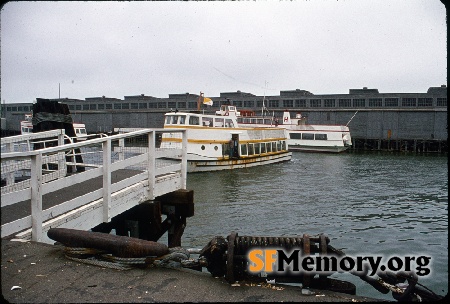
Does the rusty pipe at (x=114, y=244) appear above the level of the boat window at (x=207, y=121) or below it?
below

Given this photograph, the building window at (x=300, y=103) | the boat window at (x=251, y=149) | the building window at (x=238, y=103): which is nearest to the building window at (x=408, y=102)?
the building window at (x=300, y=103)

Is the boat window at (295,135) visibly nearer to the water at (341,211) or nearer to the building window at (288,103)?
the building window at (288,103)

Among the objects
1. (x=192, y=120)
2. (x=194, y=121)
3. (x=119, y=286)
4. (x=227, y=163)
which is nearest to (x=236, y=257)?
(x=119, y=286)

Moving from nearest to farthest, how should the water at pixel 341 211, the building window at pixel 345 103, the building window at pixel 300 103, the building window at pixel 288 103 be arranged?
the water at pixel 341 211 → the building window at pixel 345 103 → the building window at pixel 300 103 → the building window at pixel 288 103

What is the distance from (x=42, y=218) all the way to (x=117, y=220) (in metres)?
3.45

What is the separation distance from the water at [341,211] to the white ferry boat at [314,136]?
69.0ft

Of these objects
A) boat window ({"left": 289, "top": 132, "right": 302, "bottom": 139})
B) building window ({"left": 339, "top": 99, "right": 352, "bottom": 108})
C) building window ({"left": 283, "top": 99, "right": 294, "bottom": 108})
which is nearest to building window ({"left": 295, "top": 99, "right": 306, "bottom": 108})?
building window ({"left": 283, "top": 99, "right": 294, "bottom": 108})

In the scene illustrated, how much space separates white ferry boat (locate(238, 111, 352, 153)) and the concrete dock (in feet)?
141

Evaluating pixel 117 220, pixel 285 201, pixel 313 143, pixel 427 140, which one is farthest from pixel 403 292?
pixel 427 140

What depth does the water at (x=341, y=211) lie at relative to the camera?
11633 millimetres

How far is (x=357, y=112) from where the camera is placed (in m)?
59.5

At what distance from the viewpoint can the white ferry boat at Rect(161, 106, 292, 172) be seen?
2831 centimetres

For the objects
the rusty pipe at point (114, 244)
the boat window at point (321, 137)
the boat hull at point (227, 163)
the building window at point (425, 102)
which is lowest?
the boat hull at point (227, 163)

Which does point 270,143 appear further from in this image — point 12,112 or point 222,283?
point 12,112
